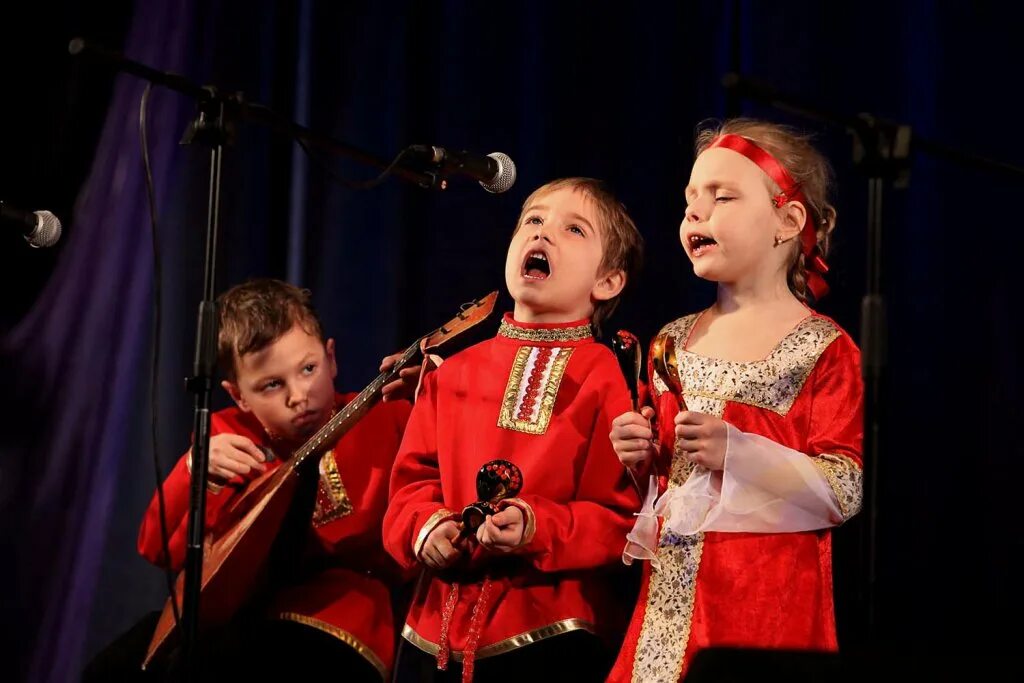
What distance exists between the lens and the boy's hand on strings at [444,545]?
6.36 ft

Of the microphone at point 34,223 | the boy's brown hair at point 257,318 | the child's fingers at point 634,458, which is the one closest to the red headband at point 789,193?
the child's fingers at point 634,458

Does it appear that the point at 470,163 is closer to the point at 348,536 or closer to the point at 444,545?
the point at 444,545

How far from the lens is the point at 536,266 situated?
7.07ft

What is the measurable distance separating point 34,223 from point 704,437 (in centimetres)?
119

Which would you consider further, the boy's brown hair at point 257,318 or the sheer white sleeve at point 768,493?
the boy's brown hair at point 257,318

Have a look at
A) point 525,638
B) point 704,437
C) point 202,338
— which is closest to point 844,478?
point 704,437

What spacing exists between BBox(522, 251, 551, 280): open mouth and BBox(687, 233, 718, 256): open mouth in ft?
0.86

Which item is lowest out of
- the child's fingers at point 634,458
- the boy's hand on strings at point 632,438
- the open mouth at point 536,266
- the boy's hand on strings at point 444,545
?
the boy's hand on strings at point 444,545

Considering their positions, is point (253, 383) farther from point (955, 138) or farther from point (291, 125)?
point (955, 138)

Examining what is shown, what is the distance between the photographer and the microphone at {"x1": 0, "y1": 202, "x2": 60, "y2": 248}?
6.63ft

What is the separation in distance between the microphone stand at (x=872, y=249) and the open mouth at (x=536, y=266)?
66 cm

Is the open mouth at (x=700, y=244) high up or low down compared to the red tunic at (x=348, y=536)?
up

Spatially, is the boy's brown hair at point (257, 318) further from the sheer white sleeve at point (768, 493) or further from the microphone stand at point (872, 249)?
the microphone stand at point (872, 249)

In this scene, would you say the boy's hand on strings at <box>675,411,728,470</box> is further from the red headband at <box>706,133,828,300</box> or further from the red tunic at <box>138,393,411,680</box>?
the red tunic at <box>138,393,411,680</box>
